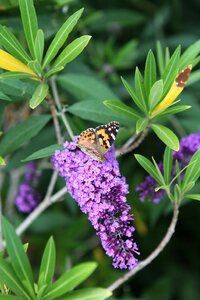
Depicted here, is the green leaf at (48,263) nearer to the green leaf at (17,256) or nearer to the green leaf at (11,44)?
the green leaf at (17,256)

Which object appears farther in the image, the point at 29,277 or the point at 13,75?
the point at 13,75

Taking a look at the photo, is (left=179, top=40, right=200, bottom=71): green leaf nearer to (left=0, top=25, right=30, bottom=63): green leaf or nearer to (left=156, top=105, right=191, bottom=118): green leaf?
(left=156, top=105, right=191, bottom=118): green leaf

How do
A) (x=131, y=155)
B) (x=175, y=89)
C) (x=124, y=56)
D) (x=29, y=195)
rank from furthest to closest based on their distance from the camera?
1. (x=131, y=155)
2. (x=124, y=56)
3. (x=29, y=195)
4. (x=175, y=89)

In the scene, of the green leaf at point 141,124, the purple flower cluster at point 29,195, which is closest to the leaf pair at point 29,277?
the green leaf at point 141,124

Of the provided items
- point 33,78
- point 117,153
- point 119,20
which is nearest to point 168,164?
point 117,153

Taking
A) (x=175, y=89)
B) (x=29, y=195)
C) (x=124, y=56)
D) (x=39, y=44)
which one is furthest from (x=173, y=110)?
(x=124, y=56)

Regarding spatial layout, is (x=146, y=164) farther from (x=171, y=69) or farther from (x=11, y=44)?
(x=11, y=44)

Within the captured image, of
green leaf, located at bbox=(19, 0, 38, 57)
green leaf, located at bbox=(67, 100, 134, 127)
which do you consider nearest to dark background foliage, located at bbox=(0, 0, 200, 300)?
green leaf, located at bbox=(67, 100, 134, 127)
